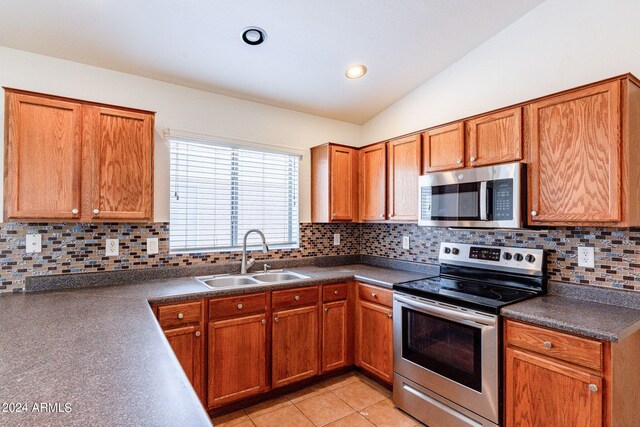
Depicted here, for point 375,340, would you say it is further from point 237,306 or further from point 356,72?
point 356,72

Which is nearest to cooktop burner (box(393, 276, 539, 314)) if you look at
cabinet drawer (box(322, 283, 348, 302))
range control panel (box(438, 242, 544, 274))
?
range control panel (box(438, 242, 544, 274))

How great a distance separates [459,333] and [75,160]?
103 inches

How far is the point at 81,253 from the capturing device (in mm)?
2283

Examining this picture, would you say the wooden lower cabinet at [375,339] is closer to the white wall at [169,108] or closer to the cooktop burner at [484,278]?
the cooktop burner at [484,278]

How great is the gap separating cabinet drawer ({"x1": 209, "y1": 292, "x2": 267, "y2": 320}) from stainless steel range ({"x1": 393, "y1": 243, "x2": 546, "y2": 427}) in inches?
39.5

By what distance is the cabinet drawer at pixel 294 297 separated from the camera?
8.21 feet

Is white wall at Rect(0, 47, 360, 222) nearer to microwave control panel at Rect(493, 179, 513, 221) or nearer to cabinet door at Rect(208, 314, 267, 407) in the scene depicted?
cabinet door at Rect(208, 314, 267, 407)

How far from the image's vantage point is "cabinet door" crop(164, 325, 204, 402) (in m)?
2.10

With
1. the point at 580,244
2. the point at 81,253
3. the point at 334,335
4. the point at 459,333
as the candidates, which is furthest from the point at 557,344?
the point at 81,253

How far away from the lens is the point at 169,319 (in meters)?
2.07

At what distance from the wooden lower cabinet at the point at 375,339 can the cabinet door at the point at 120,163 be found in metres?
1.85

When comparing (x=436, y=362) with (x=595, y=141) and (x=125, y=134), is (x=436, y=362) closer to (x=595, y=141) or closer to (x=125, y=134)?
(x=595, y=141)

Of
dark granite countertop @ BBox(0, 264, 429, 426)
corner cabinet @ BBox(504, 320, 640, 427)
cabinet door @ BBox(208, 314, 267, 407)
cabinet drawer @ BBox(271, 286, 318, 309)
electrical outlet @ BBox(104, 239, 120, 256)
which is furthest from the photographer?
cabinet drawer @ BBox(271, 286, 318, 309)

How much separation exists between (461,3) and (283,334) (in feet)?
8.62
